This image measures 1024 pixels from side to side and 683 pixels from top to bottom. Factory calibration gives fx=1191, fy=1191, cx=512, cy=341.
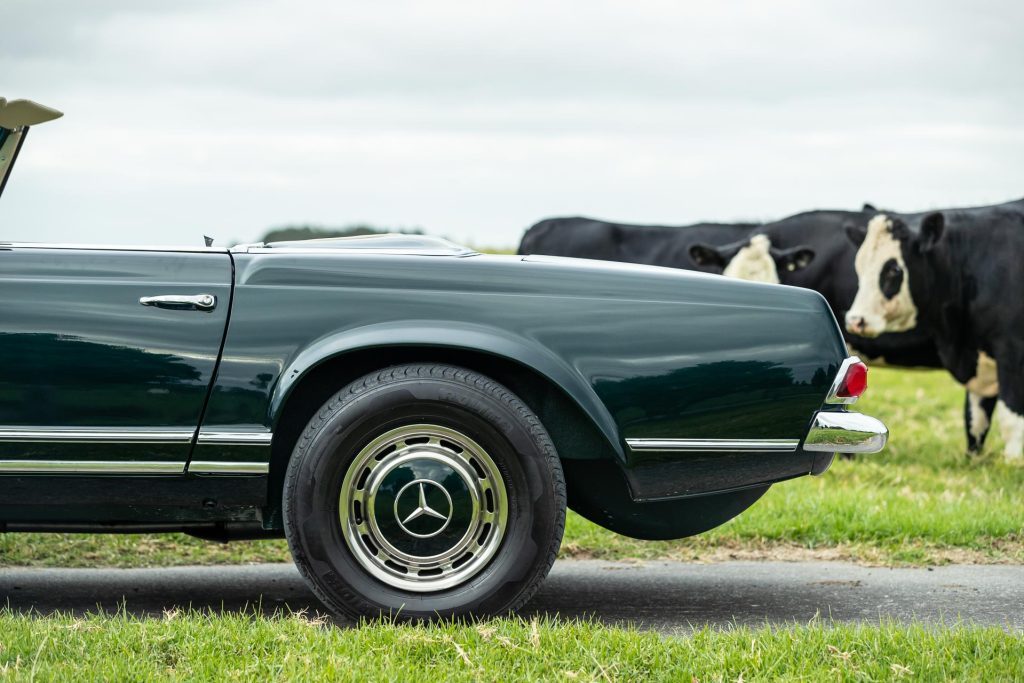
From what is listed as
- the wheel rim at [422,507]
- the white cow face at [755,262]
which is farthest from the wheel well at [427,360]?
the white cow face at [755,262]

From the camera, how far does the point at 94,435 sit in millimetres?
4004

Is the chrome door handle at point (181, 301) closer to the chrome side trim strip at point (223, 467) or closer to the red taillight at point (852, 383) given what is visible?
the chrome side trim strip at point (223, 467)

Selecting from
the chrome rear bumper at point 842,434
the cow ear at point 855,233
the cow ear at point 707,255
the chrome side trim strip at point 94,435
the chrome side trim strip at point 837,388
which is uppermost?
the cow ear at point 855,233

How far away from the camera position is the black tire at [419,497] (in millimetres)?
3992

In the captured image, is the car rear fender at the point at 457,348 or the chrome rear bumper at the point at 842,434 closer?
the car rear fender at the point at 457,348

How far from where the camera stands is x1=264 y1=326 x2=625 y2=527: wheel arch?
13.2ft

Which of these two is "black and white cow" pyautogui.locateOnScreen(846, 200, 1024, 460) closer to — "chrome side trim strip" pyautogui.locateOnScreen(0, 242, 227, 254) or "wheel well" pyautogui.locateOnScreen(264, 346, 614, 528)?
"wheel well" pyautogui.locateOnScreen(264, 346, 614, 528)

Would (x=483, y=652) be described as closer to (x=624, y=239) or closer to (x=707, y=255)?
(x=707, y=255)

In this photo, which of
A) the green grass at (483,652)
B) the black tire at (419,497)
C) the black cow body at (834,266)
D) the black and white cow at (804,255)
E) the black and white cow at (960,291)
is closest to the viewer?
the green grass at (483,652)

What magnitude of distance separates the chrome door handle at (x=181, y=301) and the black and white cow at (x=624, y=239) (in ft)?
35.3

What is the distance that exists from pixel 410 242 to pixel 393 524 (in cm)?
113

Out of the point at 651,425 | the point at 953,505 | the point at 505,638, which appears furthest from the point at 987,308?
the point at 505,638

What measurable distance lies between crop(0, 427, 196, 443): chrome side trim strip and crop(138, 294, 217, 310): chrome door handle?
0.42 meters

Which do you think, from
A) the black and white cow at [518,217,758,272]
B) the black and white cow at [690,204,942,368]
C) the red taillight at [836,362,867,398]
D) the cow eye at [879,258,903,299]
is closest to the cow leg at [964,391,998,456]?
the cow eye at [879,258,903,299]
